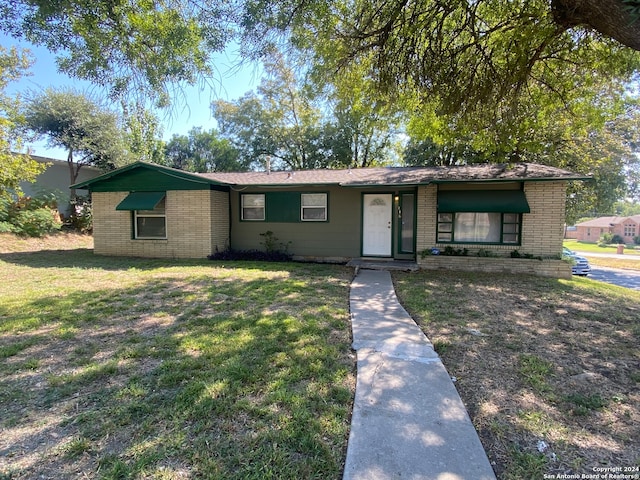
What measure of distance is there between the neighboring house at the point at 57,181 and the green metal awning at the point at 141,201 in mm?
7382

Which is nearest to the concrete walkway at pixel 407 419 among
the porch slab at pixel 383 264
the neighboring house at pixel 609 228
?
the porch slab at pixel 383 264

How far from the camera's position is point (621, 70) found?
21.6 ft

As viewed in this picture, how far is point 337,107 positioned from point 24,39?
661 cm

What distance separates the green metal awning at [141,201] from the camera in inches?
Answer: 412

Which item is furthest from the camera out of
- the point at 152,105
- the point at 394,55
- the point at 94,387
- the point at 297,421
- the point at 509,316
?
the point at 394,55

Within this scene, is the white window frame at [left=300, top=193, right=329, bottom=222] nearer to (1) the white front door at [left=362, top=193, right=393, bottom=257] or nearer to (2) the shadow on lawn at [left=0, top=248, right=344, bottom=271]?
(1) the white front door at [left=362, top=193, right=393, bottom=257]

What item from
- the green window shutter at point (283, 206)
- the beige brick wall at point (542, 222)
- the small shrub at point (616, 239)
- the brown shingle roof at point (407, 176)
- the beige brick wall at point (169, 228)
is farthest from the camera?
the small shrub at point (616, 239)

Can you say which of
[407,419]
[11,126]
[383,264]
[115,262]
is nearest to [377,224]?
[383,264]

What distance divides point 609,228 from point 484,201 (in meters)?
62.1

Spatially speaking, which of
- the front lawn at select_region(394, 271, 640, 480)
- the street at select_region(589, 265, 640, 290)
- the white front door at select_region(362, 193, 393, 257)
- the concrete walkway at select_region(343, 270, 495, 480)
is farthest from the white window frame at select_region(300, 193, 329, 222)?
the street at select_region(589, 265, 640, 290)

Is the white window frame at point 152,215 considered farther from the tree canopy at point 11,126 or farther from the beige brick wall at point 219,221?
the tree canopy at point 11,126

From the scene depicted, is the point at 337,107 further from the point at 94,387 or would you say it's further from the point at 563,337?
the point at 94,387

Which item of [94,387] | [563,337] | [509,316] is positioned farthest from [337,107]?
[94,387]

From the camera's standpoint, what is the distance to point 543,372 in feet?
10.8
